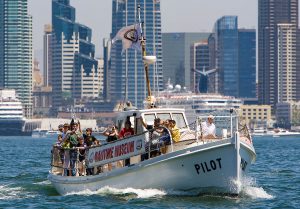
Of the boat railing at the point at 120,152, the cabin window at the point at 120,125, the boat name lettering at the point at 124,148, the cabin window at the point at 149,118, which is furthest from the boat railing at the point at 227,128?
the cabin window at the point at 120,125

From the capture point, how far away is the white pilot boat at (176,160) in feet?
123

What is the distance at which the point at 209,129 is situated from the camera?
39438mm

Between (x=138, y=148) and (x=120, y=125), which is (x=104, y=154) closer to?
(x=138, y=148)

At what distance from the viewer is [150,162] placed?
125 ft

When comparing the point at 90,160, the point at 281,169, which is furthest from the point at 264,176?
the point at 90,160

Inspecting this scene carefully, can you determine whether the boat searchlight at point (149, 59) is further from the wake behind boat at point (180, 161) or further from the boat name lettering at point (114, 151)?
the boat name lettering at point (114, 151)

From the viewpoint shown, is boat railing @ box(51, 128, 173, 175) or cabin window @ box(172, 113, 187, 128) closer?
boat railing @ box(51, 128, 173, 175)

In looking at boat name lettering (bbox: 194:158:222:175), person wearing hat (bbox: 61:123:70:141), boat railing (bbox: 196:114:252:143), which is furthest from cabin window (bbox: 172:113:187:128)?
boat name lettering (bbox: 194:158:222:175)

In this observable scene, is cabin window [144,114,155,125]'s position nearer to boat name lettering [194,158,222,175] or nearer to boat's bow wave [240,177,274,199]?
boat name lettering [194,158,222,175]

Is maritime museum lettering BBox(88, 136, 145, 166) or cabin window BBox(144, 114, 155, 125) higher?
cabin window BBox(144, 114, 155, 125)

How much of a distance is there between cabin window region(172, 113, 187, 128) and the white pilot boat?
0.64m

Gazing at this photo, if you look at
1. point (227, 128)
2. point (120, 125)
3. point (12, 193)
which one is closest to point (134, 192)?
point (120, 125)

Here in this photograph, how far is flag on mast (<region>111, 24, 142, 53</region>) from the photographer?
43156 mm

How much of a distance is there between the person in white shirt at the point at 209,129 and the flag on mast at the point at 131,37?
4764mm
